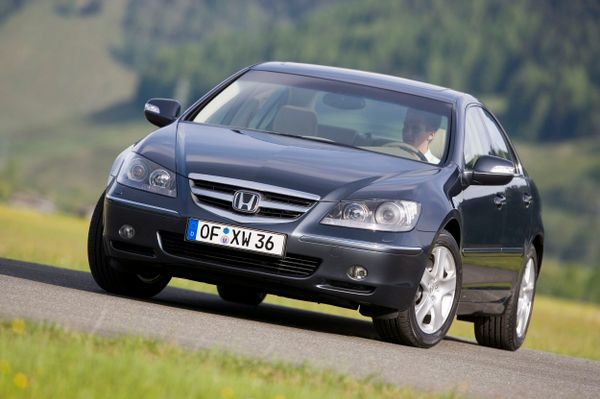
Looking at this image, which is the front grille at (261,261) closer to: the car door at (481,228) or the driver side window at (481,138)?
the car door at (481,228)

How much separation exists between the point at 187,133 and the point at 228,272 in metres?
1.19

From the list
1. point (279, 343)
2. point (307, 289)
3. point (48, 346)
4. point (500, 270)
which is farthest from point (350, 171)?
point (48, 346)

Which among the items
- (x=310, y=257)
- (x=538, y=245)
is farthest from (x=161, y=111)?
(x=538, y=245)

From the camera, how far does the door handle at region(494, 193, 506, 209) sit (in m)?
9.51

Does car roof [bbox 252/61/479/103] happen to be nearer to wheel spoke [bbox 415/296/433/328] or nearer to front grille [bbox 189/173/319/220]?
wheel spoke [bbox 415/296/433/328]

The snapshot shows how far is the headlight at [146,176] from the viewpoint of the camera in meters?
8.05

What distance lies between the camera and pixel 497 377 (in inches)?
298

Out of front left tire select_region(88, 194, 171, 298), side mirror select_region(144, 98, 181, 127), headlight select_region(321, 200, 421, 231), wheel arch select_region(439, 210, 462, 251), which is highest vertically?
side mirror select_region(144, 98, 181, 127)

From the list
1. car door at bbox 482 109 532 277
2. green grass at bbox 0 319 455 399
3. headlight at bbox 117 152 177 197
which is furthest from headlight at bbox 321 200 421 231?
car door at bbox 482 109 532 277

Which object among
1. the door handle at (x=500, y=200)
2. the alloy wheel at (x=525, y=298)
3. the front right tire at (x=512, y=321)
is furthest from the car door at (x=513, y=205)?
the alloy wheel at (x=525, y=298)

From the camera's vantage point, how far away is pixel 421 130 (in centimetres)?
916

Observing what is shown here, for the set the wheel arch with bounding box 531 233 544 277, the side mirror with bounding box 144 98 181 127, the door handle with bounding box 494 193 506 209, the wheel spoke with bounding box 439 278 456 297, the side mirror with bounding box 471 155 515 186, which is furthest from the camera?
the wheel arch with bounding box 531 233 544 277

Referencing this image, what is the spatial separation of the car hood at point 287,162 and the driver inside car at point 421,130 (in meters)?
0.28

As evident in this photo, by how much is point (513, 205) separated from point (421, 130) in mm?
1210
